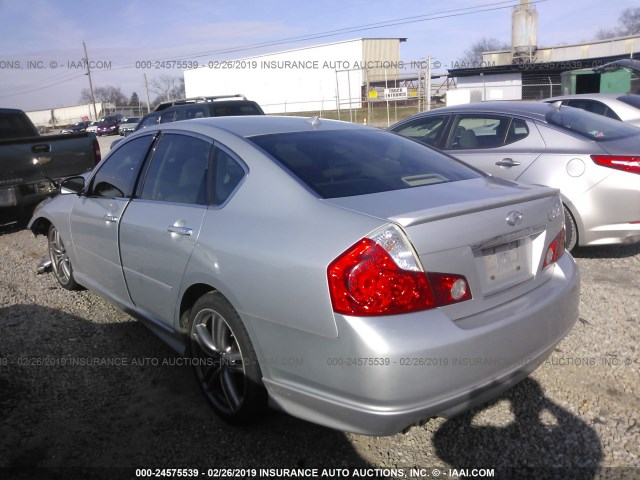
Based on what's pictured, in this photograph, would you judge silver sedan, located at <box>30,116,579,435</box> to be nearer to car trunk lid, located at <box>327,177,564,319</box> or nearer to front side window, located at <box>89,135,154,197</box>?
car trunk lid, located at <box>327,177,564,319</box>

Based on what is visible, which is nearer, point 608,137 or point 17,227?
point 608,137

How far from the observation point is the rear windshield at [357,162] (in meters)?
2.79

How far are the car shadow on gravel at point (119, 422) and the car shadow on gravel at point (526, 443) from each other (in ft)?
1.67

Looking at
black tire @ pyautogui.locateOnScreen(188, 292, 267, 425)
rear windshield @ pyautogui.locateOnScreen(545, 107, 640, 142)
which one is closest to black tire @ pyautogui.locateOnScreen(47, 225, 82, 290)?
black tire @ pyautogui.locateOnScreen(188, 292, 267, 425)

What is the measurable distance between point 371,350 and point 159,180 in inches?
81.3

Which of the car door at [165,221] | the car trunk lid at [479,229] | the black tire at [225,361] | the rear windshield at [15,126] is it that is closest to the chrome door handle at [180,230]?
the car door at [165,221]

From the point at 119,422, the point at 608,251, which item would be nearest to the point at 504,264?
the point at 119,422

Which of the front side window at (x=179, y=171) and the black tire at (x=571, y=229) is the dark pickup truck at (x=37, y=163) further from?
the black tire at (x=571, y=229)

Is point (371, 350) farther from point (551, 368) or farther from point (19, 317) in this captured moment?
point (19, 317)

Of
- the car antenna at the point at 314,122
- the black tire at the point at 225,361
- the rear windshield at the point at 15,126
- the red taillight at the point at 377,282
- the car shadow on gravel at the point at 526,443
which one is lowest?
the car shadow on gravel at the point at 526,443

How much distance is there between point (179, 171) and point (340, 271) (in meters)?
1.62

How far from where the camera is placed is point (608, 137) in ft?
17.7

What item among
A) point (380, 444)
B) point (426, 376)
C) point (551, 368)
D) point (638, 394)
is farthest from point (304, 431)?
point (638, 394)

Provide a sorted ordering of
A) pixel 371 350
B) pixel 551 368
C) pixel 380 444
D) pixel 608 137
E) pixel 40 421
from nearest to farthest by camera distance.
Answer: pixel 371 350 < pixel 380 444 < pixel 40 421 < pixel 551 368 < pixel 608 137
